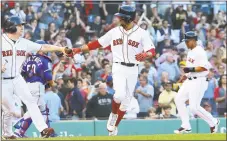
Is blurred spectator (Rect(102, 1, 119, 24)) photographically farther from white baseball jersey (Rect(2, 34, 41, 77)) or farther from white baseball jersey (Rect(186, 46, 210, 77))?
white baseball jersey (Rect(2, 34, 41, 77))

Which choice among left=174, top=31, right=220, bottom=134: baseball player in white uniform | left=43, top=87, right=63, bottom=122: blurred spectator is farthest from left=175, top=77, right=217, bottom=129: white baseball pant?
left=43, top=87, right=63, bottom=122: blurred spectator

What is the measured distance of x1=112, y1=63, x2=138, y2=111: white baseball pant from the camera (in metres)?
16.3

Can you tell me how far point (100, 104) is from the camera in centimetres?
2105

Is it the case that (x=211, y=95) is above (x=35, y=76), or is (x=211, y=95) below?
below

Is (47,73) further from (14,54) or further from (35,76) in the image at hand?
(14,54)

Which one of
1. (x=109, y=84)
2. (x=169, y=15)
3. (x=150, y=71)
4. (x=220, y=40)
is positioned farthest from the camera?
→ (x=220, y=40)

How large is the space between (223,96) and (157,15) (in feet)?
11.8

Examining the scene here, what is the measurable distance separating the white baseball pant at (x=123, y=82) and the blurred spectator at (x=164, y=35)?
7670 millimetres

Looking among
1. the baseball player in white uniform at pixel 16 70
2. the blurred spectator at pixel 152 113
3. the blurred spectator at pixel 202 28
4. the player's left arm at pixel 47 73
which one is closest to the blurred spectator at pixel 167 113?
the blurred spectator at pixel 152 113

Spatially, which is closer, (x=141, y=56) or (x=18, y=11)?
(x=141, y=56)

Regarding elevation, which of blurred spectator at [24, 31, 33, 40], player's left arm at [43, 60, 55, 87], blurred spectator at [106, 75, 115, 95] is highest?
blurred spectator at [24, 31, 33, 40]

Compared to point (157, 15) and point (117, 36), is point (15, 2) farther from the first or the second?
point (117, 36)

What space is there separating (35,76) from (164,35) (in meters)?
7.51

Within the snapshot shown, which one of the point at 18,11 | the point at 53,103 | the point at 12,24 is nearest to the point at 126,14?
the point at 12,24
